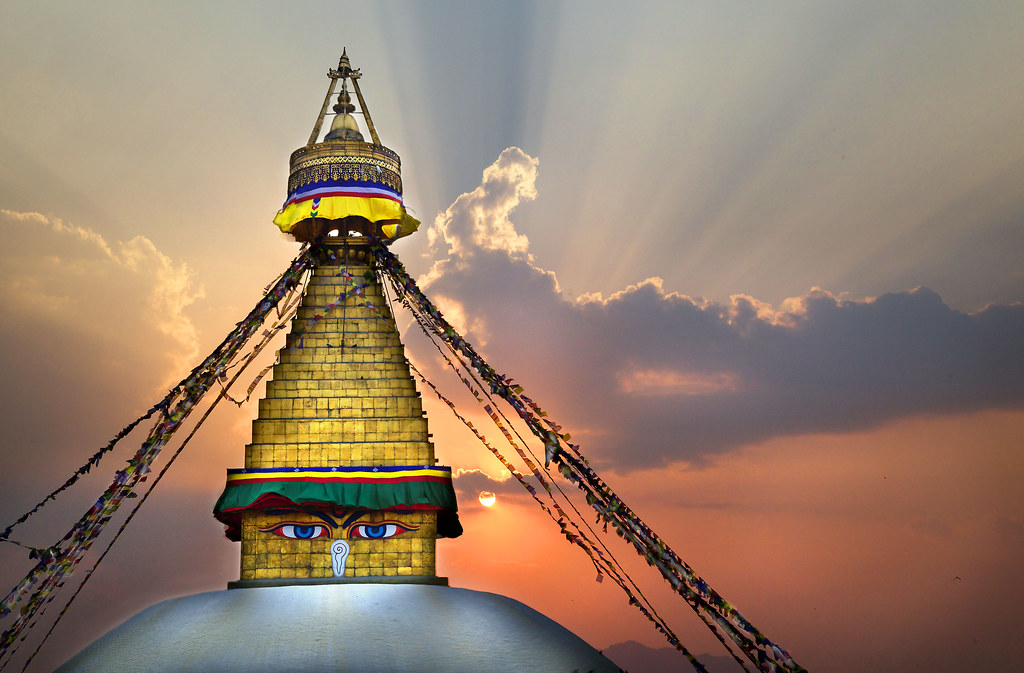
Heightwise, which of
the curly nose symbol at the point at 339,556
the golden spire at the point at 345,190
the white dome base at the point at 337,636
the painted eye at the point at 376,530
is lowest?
the white dome base at the point at 337,636

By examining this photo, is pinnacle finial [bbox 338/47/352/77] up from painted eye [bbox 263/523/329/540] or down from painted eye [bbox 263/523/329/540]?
up

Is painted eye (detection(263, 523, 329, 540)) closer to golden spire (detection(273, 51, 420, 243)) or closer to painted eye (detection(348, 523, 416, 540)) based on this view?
painted eye (detection(348, 523, 416, 540))

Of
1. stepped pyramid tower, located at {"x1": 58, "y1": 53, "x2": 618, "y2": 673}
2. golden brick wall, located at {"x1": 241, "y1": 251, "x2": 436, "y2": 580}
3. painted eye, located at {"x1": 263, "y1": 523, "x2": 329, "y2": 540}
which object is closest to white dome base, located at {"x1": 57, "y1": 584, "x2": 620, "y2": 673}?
stepped pyramid tower, located at {"x1": 58, "y1": 53, "x2": 618, "y2": 673}

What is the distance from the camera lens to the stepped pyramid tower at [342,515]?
10.6m

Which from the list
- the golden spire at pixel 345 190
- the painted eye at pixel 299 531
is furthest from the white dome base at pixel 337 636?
the golden spire at pixel 345 190

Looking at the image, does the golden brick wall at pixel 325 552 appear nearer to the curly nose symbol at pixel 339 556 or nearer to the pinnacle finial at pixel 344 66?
the curly nose symbol at pixel 339 556

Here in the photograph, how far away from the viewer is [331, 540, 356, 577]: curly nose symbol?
12555 millimetres

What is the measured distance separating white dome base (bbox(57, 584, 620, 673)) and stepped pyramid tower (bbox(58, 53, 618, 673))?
0.02 m

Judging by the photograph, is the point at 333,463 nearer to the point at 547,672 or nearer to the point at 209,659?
the point at 209,659

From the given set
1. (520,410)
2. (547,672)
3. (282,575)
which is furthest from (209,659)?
(520,410)

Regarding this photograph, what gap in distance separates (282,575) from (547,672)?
4114 millimetres

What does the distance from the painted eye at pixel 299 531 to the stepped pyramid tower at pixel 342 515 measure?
2cm

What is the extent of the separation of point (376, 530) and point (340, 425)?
1595 mm

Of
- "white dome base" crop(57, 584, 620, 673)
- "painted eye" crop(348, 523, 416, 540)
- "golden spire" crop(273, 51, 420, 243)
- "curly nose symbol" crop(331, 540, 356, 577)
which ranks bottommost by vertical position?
"white dome base" crop(57, 584, 620, 673)
